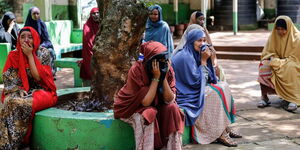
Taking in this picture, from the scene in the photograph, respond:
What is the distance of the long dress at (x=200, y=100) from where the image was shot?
4492 mm

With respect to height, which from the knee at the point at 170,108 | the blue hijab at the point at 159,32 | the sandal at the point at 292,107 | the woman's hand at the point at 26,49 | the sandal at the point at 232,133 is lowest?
the sandal at the point at 232,133

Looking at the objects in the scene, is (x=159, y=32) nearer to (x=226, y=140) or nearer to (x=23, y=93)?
(x=226, y=140)

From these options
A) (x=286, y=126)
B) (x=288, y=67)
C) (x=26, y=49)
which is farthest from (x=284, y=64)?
(x=26, y=49)

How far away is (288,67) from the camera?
6.03 metres

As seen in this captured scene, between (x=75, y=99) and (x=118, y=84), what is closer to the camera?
(x=118, y=84)

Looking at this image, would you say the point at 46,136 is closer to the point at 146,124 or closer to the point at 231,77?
the point at 146,124

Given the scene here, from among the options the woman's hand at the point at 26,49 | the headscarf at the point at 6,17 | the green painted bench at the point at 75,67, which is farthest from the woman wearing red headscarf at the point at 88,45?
the woman's hand at the point at 26,49

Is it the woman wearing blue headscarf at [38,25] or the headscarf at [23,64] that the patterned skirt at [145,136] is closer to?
the headscarf at [23,64]

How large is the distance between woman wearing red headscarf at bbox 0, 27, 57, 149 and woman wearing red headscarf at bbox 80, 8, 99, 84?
2.57 m

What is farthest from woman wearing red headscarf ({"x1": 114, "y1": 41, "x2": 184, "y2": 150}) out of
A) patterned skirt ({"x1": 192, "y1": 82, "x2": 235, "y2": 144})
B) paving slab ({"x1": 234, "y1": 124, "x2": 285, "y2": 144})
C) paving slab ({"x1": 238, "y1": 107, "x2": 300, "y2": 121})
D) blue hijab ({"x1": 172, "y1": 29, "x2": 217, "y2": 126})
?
paving slab ({"x1": 238, "y1": 107, "x2": 300, "y2": 121})

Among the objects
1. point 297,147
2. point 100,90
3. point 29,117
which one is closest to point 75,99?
point 100,90

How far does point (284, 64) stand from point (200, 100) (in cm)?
215

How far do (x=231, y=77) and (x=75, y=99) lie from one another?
434 cm

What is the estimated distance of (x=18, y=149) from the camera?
434 centimetres
